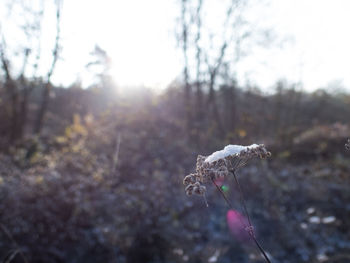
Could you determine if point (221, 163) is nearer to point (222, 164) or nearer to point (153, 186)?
point (222, 164)

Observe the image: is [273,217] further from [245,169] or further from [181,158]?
[181,158]

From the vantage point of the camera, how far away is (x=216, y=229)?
5.03 metres

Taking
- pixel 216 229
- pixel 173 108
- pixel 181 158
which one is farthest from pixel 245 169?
pixel 173 108

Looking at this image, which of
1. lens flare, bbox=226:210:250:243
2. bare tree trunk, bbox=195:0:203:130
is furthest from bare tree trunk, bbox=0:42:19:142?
lens flare, bbox=226:210:250:243

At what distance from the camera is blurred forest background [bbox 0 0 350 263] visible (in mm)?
4461

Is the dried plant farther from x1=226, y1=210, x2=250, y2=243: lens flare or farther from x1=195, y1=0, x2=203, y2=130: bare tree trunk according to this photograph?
x1=195, y1=0, x2=203, y2=130: bare tree trunk

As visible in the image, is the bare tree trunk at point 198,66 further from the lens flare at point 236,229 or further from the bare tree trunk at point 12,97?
the bare tree trunk at point 12,97

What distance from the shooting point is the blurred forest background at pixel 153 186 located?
4.46 m

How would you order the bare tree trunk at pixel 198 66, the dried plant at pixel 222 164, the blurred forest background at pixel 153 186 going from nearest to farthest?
1. the dried plant at pixel 222 164
2. the blurred forest background at pixel 153 186
3. the bare tree trunk at pixel 198 66

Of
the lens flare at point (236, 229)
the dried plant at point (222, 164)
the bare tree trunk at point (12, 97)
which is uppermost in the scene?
the bare tree trunk at point (12, 97)

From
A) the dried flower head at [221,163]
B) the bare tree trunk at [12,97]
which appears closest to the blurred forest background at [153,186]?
the bare tree trunk at [12,97]

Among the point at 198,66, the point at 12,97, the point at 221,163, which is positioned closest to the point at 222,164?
the point at 221,163

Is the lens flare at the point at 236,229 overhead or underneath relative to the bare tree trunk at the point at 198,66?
underneath

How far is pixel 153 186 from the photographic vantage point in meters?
6.14
